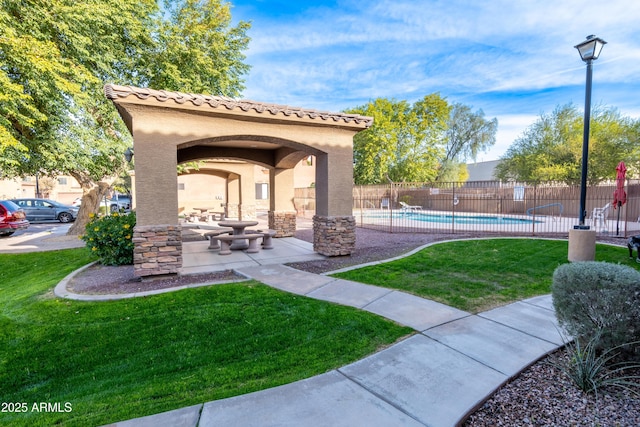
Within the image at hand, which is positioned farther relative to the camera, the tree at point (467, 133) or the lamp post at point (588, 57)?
the tree at point (467, 133)

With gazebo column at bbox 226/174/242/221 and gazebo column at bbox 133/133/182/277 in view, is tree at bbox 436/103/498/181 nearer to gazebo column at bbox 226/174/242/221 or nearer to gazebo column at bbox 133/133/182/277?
gazebo column at bbox 226/174/242/221

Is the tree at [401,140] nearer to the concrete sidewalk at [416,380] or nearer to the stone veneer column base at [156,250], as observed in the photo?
the stone veneer column base at [156,250]

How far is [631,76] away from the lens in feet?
50.3

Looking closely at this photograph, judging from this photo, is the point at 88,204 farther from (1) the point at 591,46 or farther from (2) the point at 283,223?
(1) the point at 591,46

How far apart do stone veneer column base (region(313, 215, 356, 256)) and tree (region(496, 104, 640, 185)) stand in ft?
54.4

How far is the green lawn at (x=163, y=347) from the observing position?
2.60m

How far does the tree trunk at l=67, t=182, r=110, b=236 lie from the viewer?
497 inches

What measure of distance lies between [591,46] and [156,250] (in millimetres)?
9508

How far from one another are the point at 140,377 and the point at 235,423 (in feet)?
4.43

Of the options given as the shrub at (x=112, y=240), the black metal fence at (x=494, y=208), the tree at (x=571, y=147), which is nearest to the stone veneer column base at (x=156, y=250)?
the shrub at (x=112, y=240)

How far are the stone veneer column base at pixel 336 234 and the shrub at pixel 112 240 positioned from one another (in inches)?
178

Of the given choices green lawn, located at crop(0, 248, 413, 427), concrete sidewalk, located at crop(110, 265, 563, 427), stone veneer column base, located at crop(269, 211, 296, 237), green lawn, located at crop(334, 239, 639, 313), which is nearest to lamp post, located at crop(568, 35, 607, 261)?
green lawn, located at crop(334, 239, 639, 313)

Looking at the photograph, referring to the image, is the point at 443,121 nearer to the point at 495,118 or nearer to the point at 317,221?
the point at 495,118

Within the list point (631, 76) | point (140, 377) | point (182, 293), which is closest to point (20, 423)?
point (140, 377)
